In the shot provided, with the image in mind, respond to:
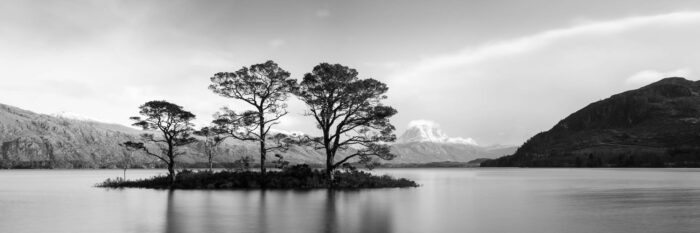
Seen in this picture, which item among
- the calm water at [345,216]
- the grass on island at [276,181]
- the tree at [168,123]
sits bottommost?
the calm water at [345,216]

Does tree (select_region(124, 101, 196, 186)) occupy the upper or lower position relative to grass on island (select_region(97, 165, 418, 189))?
upper

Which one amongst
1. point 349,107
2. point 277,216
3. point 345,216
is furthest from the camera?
point 349,107

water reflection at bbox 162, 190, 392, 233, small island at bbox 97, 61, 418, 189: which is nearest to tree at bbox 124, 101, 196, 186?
small island at bbox 97, 61, 418, 189

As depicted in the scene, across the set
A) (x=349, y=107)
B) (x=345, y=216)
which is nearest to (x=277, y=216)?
(x=345, y=216)

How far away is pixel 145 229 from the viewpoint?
90.4 feet

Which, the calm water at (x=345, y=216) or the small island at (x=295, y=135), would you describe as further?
the small island at (x=295, y=135)

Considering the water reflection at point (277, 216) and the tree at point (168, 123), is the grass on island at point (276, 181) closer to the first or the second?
the tree at point (168, 123)

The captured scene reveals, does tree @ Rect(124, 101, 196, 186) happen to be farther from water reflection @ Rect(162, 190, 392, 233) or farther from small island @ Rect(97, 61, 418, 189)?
water reflection @ Rect(162, 190, 392, 233)

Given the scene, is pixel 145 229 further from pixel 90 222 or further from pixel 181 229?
pixel 90 222

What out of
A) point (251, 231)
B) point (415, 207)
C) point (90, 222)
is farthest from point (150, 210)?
point (415, 207)

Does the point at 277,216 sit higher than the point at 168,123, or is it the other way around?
the point at 168,123

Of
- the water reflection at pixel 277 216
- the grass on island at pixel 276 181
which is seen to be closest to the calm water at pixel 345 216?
the water reflection at pixel 277 216

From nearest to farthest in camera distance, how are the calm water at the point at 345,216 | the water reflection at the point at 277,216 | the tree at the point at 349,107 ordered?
the water reflection at the point at 277,216 < the calm water at the point at 345,216 < the tree at the point at 349,107

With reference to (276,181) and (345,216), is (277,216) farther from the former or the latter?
(276,181)
